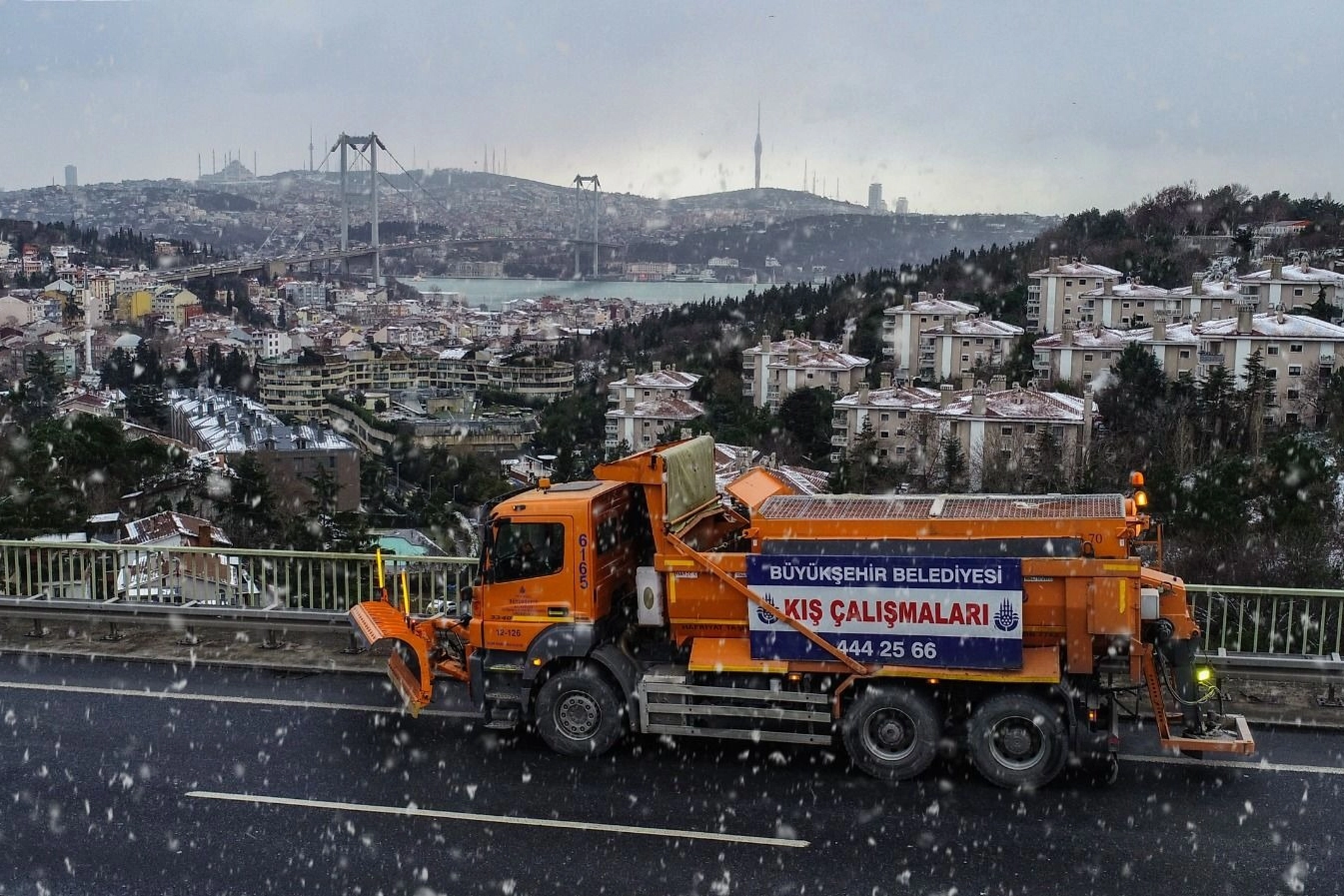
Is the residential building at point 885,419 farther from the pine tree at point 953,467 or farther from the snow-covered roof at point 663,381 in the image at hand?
the snow-covered roof at point 663,381

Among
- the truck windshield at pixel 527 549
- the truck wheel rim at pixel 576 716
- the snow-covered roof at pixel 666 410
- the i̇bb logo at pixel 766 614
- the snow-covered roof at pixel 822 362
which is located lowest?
the snow-covered roof at pixel 666 410

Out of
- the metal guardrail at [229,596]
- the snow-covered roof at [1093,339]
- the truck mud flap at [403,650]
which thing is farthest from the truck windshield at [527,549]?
the snow-covered roof at [1093,339]

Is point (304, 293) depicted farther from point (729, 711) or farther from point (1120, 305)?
point (729, 711)

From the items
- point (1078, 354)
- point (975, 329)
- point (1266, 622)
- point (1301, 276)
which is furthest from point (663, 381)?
point (1266, 622)

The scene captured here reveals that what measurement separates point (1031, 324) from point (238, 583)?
6409cm

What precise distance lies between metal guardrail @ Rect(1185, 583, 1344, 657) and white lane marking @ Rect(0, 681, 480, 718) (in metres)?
4.84

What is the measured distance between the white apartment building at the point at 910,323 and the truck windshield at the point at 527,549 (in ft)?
190

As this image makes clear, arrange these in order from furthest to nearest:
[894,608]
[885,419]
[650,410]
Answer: [650,410] < [885,419] < [894,608]

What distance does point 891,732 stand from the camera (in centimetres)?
684

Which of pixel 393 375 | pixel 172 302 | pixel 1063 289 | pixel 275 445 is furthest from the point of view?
pixel 172 302

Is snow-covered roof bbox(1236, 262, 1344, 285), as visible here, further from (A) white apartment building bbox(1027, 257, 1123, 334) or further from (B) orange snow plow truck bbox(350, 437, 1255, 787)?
(B) orange snow plow truck bbox(350, 437, 1255, 787)

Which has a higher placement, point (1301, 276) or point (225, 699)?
point (1301, 276)

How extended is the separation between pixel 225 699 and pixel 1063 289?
62748 millimetres

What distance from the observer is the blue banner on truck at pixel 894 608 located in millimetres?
6594
